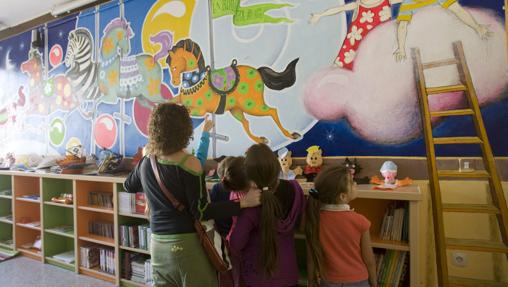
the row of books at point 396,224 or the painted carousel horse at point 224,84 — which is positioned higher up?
the painted carousel horse at point 224,84

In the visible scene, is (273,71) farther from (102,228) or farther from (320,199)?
(102,228)

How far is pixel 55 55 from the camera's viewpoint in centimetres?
397

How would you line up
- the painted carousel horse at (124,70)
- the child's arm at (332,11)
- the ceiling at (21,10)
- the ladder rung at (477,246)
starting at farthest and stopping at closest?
the ceiling at (21,10)
the painted carousel horse at (124,70)
the child's arm at (332,11)
the ladder rung at (477,246)

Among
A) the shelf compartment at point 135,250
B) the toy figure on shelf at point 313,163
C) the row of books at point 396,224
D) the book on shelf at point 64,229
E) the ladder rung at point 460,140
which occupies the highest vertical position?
the ladder rung at point 460,140

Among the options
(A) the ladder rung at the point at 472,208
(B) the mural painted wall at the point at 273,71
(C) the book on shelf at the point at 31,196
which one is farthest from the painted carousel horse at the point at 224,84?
(C) the book on shelf at the point at 31,196

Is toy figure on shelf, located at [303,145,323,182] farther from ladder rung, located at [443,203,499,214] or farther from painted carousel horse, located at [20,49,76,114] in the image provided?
painted carousel horse, located at [20,49,76,114]

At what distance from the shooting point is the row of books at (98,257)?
10.1 feet

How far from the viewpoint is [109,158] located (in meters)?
3.23

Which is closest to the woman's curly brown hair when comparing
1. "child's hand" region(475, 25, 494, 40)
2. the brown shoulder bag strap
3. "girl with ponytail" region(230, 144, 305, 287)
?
the brown shoulder bag strap

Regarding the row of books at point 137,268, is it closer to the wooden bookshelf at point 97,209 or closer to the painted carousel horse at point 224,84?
the wooden bookshelf at point 97,209

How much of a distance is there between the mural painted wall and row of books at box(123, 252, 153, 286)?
963mm

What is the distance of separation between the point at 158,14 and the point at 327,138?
1.91 m

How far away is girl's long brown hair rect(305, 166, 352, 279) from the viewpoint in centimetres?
157

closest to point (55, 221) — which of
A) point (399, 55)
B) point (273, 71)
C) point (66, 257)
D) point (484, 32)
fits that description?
point (66, 257)
